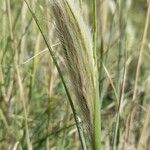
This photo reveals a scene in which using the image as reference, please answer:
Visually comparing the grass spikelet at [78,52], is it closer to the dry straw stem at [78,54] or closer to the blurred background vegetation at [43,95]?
the dry straw stem at [78,54]

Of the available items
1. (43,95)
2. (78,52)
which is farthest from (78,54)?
(43,95)

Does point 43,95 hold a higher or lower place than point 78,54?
lower

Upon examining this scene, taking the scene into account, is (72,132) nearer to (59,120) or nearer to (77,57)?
(59,120)

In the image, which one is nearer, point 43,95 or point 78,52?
point 78,52

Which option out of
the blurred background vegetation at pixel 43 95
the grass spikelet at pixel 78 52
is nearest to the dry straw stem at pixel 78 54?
the grass spikelet at pixel 78 52

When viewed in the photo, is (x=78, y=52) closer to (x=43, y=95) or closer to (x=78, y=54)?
(x=78, y=54)

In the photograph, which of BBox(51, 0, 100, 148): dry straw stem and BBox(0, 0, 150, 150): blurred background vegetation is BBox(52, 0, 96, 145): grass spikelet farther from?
BBox(0, 0, 150, 150): blurred background vegetation

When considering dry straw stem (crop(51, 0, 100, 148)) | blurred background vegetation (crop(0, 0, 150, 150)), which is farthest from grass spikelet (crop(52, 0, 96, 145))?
blurred background vegetation (crop(0, 0, 150, 150))

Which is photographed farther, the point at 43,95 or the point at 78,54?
the point at 43,95

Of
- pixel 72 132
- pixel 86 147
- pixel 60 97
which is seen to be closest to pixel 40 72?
pixel 60 97
